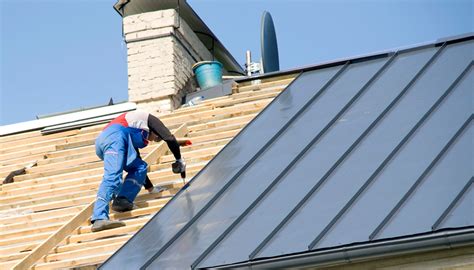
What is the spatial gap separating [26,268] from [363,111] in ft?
11.1

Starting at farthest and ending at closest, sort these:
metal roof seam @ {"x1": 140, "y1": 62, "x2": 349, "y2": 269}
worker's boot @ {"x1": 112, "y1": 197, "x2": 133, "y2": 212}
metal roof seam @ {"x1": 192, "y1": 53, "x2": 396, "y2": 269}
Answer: worker's boot @ {"x1": 112, "y1": 197, "x2": 133, "y2": 212} → metal roof seam @ {"x1": 140, "y1": 62, "x2": 349, "y2": 269} → metal roof seam @ {"x1": 192, "y1": 53, "x2": 396, "y2": 269}

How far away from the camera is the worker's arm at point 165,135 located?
1050 cm

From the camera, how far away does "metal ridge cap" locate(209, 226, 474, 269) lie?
7.36m

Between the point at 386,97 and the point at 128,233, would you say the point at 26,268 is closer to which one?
the point at 128,233

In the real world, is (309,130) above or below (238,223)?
above

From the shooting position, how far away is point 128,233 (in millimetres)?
9836

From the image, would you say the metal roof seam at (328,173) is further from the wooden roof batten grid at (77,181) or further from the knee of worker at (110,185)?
the knee of worker at (110,185)

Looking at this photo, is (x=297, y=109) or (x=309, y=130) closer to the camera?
(x=309, y=130)

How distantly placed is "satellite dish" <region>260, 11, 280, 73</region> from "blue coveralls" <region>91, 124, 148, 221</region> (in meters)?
5.96

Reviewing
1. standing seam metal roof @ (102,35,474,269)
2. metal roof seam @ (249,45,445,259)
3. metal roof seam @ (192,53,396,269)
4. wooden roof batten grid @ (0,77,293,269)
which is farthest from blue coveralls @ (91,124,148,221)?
metal roof seam @ (249,45,445,259)

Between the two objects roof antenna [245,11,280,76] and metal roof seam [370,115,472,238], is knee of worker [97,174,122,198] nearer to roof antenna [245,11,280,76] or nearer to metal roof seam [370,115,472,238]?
metal roof seam [370,115,472,238]

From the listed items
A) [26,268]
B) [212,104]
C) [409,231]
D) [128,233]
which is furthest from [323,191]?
[212,104]

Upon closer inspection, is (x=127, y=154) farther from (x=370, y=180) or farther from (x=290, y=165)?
(x=370, y=180)

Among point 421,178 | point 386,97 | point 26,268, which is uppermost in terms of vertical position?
point 386,97
